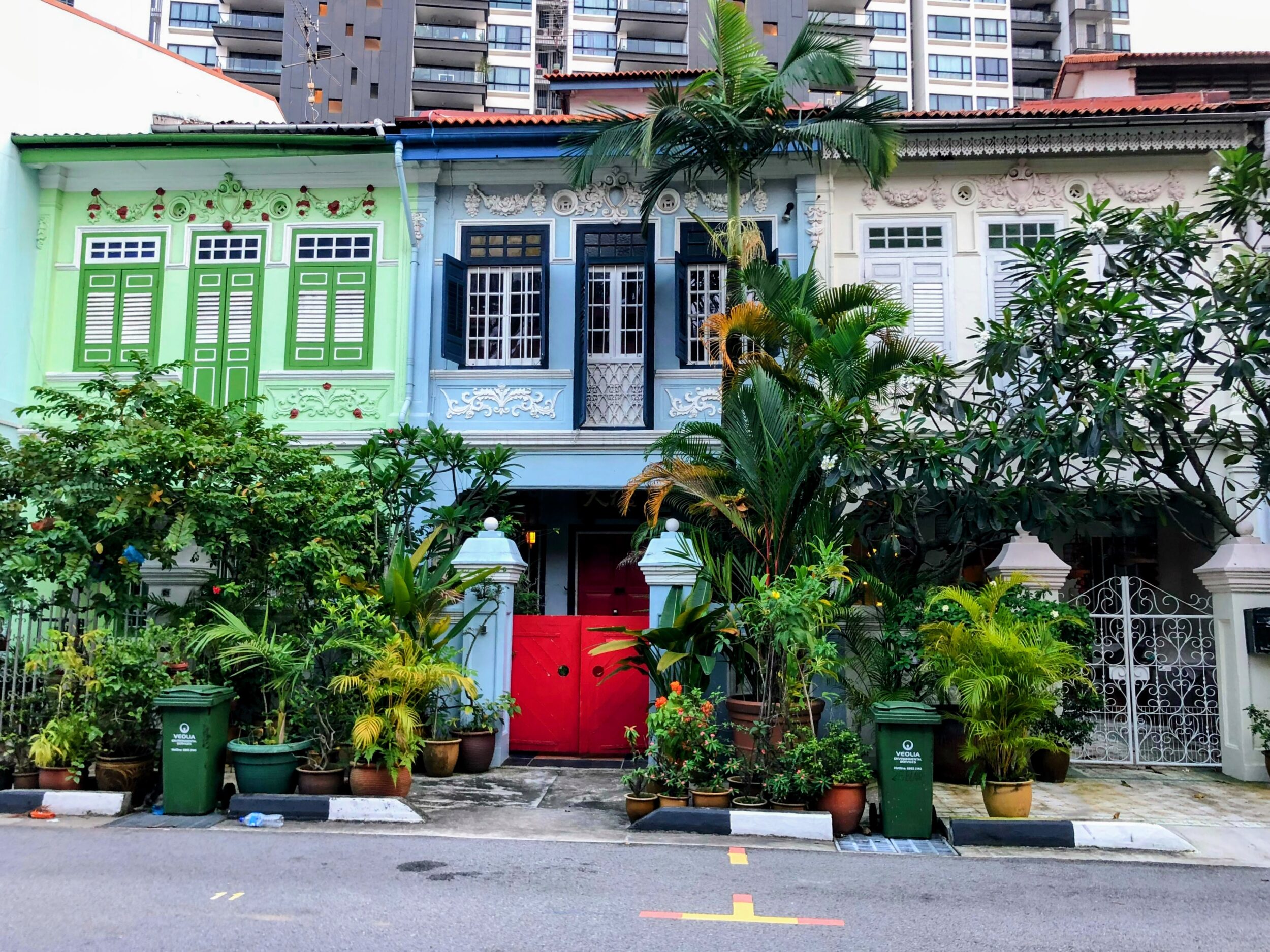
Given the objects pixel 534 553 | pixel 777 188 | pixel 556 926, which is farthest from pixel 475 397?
pixel 556 926

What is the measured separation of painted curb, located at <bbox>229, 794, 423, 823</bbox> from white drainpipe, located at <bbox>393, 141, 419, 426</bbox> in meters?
5.79

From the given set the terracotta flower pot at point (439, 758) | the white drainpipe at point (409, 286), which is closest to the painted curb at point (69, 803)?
the terracotta flower pot at point (439, 758)

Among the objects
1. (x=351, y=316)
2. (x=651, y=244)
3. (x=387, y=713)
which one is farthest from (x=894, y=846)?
(x=351, y=316)

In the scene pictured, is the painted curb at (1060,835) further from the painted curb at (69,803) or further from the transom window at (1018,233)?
the transom window at (1018,233)

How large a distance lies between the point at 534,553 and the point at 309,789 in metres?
7.05

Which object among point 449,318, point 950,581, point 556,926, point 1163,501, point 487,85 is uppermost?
point 487,85

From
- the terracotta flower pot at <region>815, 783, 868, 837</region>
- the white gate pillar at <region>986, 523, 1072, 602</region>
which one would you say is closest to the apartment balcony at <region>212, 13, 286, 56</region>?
the white gate pillar at <region>986, 523, 1072, 602</region>

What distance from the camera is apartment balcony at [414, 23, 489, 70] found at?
158 ft

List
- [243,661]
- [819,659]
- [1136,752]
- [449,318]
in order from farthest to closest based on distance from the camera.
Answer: [449,318] → [1136,752] → [243,661] → [819,659]

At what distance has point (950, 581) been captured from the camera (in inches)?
443

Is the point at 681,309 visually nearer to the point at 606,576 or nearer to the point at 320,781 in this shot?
the point at 606,576

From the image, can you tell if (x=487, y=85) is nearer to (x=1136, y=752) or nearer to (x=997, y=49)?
(x=997, y=49)

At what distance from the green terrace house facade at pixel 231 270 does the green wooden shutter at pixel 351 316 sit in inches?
0.6

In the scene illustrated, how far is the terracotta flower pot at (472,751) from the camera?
10195 millimetres
